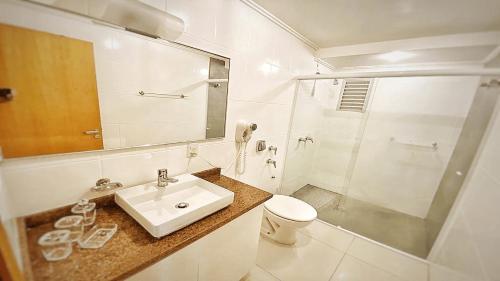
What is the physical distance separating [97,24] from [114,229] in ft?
2.96

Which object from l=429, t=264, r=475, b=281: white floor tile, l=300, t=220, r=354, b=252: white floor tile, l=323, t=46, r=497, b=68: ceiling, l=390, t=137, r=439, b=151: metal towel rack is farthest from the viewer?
l=390, t=137, r=439, b=151: metal towel rack

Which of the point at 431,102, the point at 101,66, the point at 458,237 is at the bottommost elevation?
the point at 458,237

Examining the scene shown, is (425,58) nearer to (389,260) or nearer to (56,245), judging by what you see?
(389,260)

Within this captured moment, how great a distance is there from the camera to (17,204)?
68cm

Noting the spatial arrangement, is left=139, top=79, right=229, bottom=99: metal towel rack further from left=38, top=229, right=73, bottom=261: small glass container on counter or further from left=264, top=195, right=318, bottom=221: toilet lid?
left=264, top=195, right=318, bottom=221: toilet lid

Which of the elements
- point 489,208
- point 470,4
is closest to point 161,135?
point 489,208

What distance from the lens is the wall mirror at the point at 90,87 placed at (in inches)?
25.2

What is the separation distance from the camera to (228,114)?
1.43 meters

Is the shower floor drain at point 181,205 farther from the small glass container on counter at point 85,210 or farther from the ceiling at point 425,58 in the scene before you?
the ceiling at point 425,58

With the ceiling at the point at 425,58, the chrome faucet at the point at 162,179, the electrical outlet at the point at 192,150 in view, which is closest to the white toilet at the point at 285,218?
the electrical outlet at the point at 192,150

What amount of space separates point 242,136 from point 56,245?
1.15 metres

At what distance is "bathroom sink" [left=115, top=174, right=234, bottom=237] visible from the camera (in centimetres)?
76

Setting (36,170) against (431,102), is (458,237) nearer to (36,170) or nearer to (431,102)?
(431,102)

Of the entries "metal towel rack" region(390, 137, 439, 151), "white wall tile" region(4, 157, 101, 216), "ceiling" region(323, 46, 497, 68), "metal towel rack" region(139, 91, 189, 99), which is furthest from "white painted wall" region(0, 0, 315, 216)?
"metal towel rack" region(390, 137, 439, 151)
